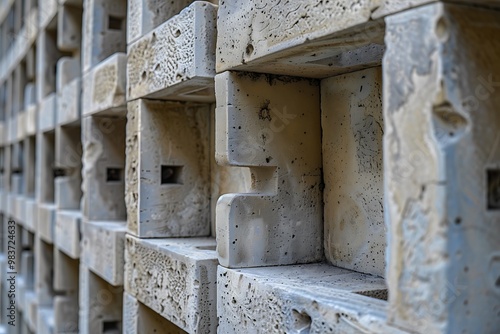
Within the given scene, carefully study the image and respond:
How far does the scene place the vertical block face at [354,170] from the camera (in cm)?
307

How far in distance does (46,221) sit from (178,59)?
14.3ft

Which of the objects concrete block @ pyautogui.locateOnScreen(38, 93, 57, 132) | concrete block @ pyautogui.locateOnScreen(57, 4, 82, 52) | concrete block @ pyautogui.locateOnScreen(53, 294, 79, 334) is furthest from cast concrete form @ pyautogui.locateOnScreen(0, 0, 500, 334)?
concrete block @ pyautogui.locateOnScreen(38, 93, 57, 132)

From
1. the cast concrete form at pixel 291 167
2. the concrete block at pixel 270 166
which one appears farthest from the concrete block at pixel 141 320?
the concrete block at pixel 270 166

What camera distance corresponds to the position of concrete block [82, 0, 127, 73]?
5492 millimetres

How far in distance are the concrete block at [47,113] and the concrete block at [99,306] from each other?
2.39 meters

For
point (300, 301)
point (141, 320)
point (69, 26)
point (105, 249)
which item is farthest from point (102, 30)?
point (300, 301)

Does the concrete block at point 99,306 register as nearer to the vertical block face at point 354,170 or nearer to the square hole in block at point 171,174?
the square hole in block at point 171,174

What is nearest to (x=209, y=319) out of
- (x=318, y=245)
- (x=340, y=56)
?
(x=318, y=245)

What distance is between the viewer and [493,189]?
209 cm

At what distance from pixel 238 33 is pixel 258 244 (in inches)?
42.0

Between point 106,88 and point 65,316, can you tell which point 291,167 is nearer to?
point 106,88

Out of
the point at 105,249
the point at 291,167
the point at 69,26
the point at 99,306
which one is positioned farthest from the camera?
the point at 69,26

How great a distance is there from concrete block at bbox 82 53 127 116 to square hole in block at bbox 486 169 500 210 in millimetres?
3304

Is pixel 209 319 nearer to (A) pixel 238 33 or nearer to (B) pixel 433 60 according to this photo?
(A) pixel 238 33
